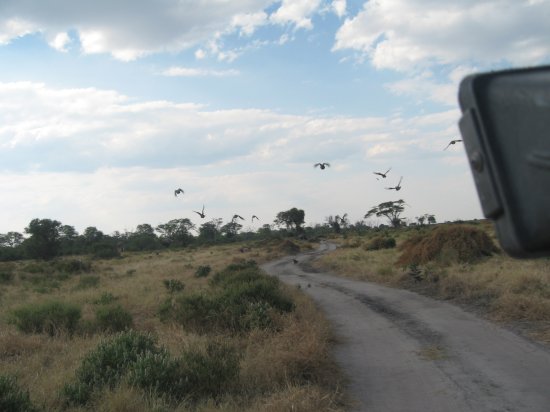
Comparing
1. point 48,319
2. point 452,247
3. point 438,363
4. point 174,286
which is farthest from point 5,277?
point 438,363

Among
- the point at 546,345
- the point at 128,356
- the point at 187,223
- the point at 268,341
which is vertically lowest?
the point at 546,345

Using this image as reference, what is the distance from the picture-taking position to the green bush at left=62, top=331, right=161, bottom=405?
654 centimetres

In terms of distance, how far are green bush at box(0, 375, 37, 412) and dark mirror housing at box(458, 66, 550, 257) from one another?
19.2 feet

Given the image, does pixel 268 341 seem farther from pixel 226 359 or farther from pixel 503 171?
pixel 503 171

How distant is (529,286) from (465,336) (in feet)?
14.3

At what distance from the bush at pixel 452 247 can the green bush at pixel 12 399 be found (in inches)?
721

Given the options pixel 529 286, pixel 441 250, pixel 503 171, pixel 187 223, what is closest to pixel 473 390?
pixel 503 171

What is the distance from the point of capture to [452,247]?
878 inches

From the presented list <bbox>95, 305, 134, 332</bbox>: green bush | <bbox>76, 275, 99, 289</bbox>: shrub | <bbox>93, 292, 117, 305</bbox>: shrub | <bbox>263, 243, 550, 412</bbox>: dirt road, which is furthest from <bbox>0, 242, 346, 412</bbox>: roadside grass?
<bbox>76, 275, 99, 289</bbox>: shrub

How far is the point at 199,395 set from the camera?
6.71 meters

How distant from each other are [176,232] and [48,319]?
103 metres

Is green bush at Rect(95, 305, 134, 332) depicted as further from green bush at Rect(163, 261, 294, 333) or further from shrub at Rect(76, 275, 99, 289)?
shrub at Rect(76, 275, 99, 289)

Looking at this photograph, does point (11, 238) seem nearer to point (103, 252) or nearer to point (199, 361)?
point (103, 252)

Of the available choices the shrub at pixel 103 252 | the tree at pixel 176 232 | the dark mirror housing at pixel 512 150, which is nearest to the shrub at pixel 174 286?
the dark mirror housing at pixel 512 150
